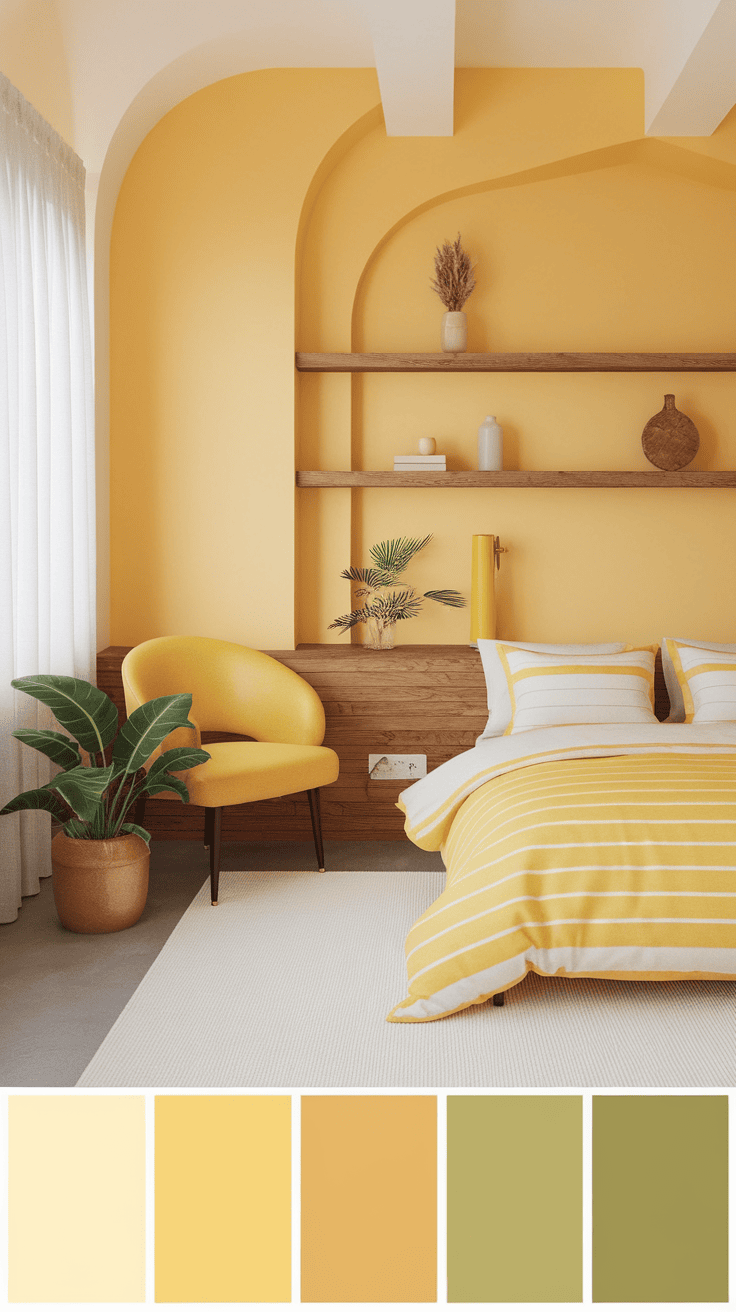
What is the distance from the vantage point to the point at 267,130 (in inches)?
153

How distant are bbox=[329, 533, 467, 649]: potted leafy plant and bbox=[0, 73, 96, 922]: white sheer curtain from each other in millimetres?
1132

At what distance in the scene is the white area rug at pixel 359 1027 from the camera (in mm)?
2070

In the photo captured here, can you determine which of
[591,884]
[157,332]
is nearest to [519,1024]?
[591,884]

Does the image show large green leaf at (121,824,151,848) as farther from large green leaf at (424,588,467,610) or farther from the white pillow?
large green leaf at (424,588,467,610)

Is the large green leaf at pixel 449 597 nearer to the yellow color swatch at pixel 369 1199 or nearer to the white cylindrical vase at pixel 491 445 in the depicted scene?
the white cylindrical vase at pixel 491 445

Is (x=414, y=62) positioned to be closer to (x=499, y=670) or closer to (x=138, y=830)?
(x=499, y=670)

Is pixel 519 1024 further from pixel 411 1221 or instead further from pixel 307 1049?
pixel 411 1221

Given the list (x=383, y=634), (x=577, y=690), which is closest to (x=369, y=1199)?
(x=577, y=690)

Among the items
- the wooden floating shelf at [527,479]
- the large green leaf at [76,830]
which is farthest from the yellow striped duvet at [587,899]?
the wooden floating shelf at [527,479]

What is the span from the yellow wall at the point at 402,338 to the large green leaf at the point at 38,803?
4.30 ft

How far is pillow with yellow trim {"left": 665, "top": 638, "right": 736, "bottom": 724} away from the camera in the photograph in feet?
11.4

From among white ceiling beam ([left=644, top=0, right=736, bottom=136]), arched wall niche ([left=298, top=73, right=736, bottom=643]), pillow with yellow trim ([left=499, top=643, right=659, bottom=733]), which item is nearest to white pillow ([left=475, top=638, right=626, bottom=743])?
pillow with yellow trim ([left=499, top=643, right=659, bottom=733])

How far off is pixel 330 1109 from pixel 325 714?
2443 mm

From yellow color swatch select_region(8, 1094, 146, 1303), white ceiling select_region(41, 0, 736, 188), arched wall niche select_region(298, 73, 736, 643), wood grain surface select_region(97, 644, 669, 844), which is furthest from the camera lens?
arched wall niche select_region(298, 73, 736, 643)
